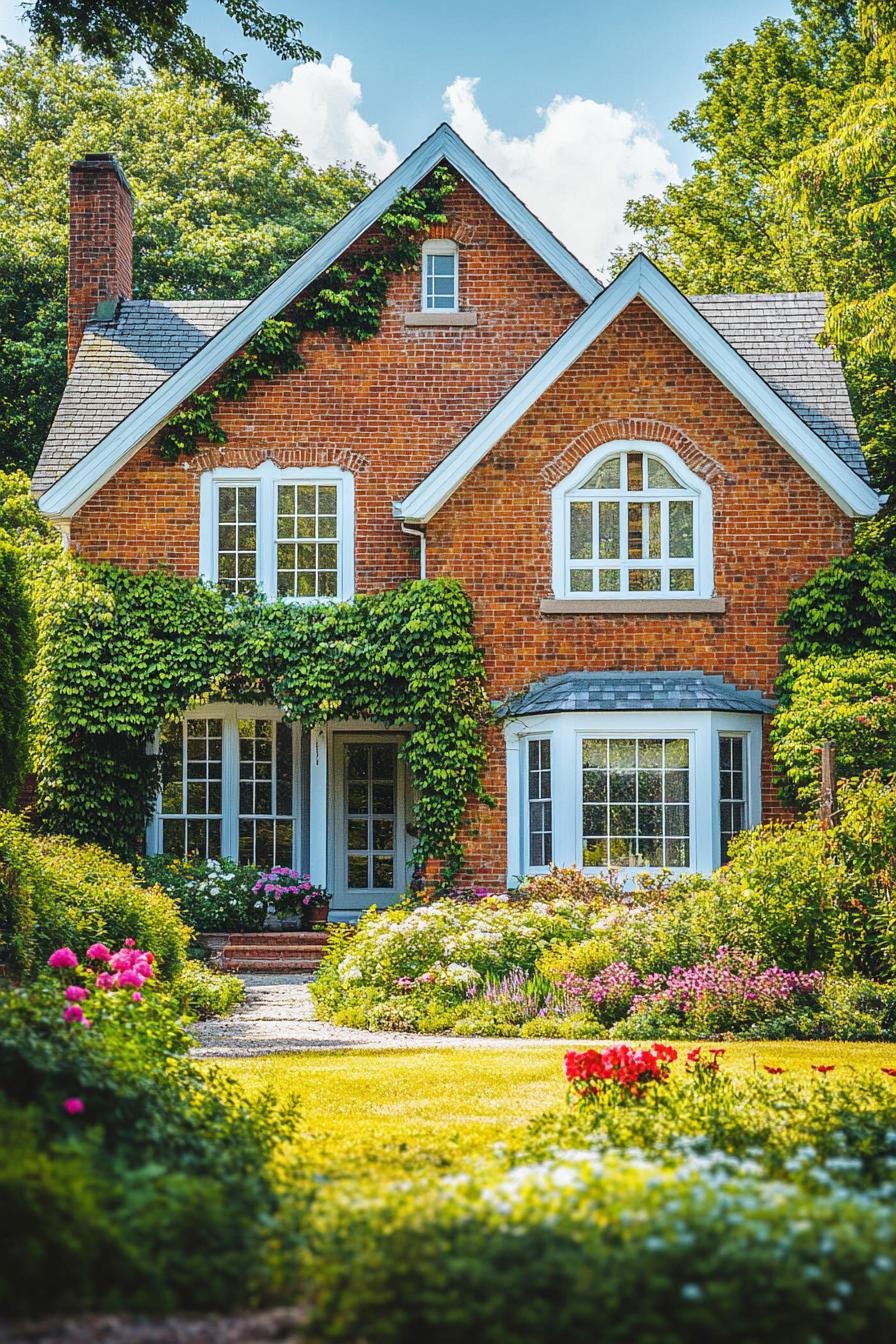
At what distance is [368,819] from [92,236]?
359 inches

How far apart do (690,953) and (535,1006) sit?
4.35 ft

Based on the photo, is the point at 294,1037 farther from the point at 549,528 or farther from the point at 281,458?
the point at 281,458

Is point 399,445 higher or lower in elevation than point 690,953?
higher

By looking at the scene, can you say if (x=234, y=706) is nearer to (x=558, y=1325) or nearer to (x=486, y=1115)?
(x=486, y=1115)

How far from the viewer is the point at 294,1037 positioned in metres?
11.9

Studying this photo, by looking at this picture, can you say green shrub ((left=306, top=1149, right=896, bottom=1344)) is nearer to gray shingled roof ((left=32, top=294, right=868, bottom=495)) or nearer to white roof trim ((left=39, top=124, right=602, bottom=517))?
white roof trim ((left=39, top=124, right=602, bottom=517))

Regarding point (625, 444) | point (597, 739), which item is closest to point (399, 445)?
point (625, 444)

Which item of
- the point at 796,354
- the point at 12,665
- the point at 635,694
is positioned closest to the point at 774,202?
the point at 796,354

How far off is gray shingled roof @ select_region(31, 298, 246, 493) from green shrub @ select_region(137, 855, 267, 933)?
5115mm

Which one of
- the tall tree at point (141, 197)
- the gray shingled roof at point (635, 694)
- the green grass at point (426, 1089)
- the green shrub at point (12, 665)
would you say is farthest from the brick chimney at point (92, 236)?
the green grass at point (426, 1089)

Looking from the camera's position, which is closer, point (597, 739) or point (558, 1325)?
point (558, 1325)

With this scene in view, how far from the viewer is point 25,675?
15875 millimetres

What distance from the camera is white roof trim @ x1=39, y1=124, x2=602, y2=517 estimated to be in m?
19.0

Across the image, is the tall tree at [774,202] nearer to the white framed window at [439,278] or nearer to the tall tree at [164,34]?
the white framed window at [439,278]
